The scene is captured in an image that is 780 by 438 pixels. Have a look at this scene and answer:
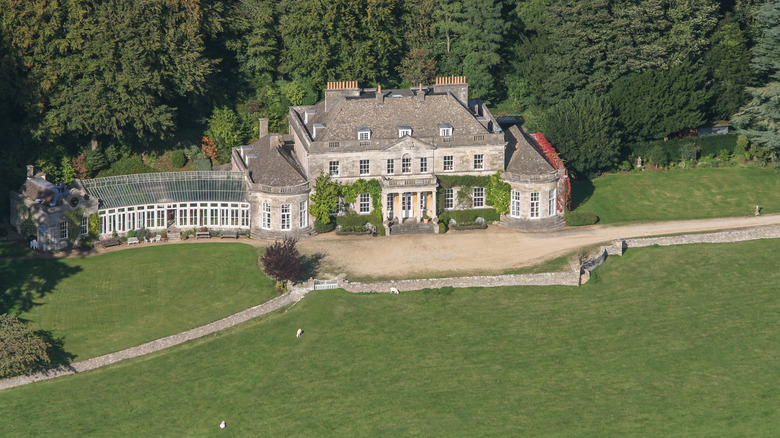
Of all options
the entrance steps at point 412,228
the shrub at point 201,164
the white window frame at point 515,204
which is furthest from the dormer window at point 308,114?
the white window frame at point 515,204

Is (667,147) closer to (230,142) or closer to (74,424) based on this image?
(230,142)

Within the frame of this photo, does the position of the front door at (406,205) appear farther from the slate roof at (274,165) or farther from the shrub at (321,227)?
the slate roof at (274,165)

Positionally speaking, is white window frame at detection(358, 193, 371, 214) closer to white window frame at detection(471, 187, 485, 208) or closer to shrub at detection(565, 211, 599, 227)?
white window frame at detection(471, 187, 485, 208)

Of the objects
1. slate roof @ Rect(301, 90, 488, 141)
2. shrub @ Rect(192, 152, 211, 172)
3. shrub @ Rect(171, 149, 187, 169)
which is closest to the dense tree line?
shrub @ Rect(192, 152, 211, 172)

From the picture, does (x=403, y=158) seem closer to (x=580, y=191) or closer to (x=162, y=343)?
(x=580, y=191)

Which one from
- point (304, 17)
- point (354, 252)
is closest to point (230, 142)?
point (304, 17)
